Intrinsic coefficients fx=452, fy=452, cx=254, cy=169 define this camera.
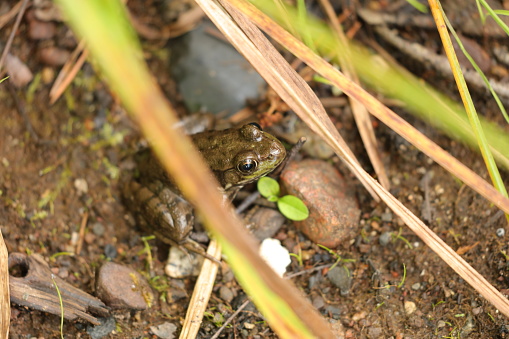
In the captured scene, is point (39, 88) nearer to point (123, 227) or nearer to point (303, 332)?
point (123, 227)

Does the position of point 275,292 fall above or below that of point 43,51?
below

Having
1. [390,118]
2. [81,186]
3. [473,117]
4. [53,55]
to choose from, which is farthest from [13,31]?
[473,117]

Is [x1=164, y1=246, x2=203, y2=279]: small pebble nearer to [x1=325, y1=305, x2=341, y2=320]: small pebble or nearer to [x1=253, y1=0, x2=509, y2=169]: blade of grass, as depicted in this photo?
[x1=325, y1=305, x2=341, y2=320]: small pebble

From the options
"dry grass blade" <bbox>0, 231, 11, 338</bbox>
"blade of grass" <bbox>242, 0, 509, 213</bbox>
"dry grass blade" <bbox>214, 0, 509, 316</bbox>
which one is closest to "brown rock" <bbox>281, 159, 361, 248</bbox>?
"dry grass blade" <bbox>214, 0, 509, 316</bbox>

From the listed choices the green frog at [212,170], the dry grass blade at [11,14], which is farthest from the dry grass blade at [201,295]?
the dry grass blade at [11,14]

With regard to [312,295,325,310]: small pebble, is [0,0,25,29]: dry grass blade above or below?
above

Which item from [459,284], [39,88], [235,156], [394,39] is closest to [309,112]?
[235,156]

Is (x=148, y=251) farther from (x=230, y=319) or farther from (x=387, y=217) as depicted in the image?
(x=387, y=217)
